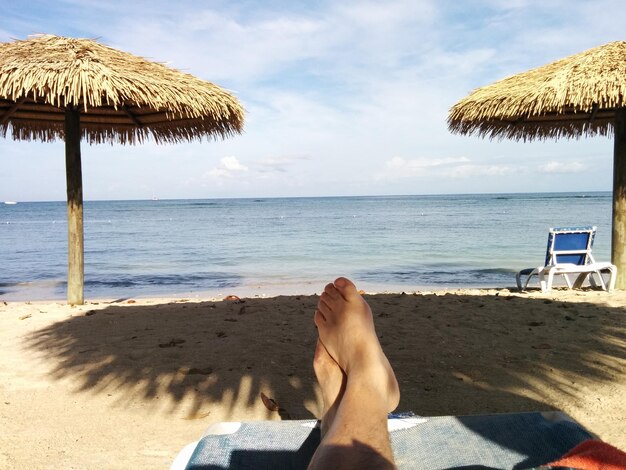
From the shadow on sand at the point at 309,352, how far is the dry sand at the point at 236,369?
0.03 feet

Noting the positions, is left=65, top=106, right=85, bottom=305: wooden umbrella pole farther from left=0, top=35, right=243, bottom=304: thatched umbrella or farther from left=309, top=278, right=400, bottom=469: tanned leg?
left=309, top=278, right=400, bottom=469: tanned leg

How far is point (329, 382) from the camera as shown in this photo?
5.36 feet

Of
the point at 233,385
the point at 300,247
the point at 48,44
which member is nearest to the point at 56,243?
the point at 300,247

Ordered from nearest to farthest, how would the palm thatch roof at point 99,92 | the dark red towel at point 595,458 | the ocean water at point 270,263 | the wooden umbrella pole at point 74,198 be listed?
the dark red towel at point 595,458 → the palm thatch roof at point 99,92 → the wooden umbrella pole at point 74,198 → the ocean water at point 270,263

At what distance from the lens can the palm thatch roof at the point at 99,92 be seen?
12.8 ft

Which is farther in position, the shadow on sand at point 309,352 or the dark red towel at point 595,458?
the shadow on sand at point 309,352

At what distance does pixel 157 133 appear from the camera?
5715mm

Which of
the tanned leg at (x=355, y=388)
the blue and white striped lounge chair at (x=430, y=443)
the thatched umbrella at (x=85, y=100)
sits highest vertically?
the thatched umbrella at (x=85, y=100)

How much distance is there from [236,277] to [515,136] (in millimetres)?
5077

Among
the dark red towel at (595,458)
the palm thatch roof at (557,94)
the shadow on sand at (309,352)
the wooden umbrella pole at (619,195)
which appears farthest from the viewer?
the wooden umbrella pole at (619,195)

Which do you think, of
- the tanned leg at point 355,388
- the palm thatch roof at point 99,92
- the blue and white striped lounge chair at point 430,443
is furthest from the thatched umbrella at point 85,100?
the blue and white striped lounge chair at point 430,443

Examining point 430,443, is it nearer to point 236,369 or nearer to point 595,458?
point 595,458

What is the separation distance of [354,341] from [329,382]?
0.50ft

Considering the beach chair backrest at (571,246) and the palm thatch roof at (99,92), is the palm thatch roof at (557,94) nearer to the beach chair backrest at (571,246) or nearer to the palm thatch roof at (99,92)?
the beach chair backrest at (571,246)
